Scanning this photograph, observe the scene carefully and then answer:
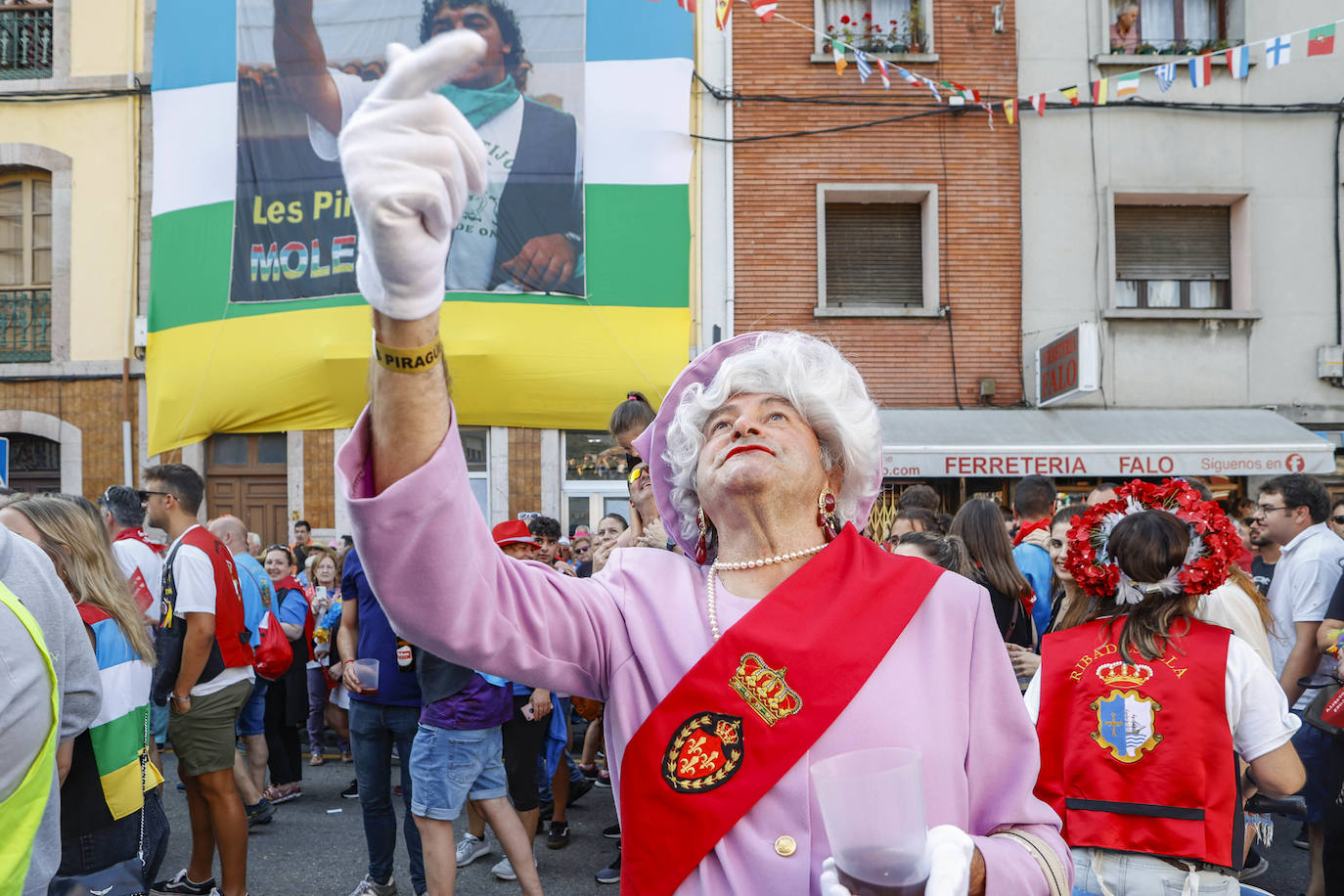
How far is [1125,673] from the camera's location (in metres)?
2.78

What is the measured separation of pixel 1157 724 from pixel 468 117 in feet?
33.8

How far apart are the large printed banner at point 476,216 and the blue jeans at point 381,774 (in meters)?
6.81

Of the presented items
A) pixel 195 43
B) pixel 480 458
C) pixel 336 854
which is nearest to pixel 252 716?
pixel 336 854

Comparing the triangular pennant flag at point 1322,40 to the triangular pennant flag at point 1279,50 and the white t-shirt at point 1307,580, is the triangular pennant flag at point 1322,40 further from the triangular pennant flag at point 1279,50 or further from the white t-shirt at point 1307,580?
the white t-shirt at point 1307,580

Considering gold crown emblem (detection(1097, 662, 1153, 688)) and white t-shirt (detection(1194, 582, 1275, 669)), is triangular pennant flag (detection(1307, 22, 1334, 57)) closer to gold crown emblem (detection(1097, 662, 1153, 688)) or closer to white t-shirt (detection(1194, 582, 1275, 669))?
white t-shirt (detection(1194, 582, 1275, 669))

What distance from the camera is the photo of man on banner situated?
1149 cm

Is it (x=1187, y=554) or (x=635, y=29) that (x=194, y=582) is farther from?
(x=635, y=29)

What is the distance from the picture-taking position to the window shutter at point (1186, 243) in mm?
12281

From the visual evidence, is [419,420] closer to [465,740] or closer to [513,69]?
[465,740]

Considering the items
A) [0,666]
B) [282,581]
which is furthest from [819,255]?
[0,666]

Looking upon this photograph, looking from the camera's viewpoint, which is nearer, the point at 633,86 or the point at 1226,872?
the point at 1226,872

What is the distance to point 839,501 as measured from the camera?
1.94 metres

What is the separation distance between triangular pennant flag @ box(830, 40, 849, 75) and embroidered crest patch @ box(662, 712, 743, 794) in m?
10.1

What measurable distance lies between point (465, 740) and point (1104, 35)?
11.1 metres
